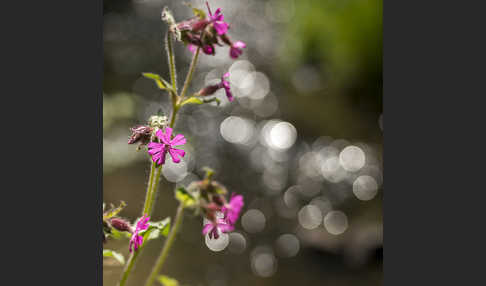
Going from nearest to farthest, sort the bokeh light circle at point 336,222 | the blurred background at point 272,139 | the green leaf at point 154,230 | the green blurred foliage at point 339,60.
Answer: the green leaf at point 154,230 → the blurred background at point 272,139 → the bokeh light circle at point 336,222 → the green blurred foliage at point 339,60

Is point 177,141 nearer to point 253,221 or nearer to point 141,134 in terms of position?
point 141,134

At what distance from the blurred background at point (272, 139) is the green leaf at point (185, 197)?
1.20 m

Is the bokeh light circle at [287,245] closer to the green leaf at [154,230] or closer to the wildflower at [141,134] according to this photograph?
the green leaf at [154,230]

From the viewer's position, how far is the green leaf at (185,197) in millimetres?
1218

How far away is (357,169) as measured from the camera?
3885 mm

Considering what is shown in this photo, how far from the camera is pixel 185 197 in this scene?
4.10ft

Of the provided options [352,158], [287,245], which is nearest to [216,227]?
[287,245]

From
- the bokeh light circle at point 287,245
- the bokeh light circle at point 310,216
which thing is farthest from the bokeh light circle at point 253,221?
the bokeh light circle at point 310,216

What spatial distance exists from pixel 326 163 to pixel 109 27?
276 cm

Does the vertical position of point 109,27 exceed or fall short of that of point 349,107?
it exceeds it

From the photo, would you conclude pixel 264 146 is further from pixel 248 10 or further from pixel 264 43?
pixel 248 10

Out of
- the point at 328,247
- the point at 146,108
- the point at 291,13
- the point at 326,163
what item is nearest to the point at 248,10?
the point at 291,13

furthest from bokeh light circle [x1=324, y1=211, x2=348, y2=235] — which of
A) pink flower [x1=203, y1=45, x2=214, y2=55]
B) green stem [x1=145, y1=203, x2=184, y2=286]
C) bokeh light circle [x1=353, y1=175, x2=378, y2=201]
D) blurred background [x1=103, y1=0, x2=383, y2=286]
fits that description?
pink flower [x1=203, y1=45, x2=214, y2=55]

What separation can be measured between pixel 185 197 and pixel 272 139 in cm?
297
